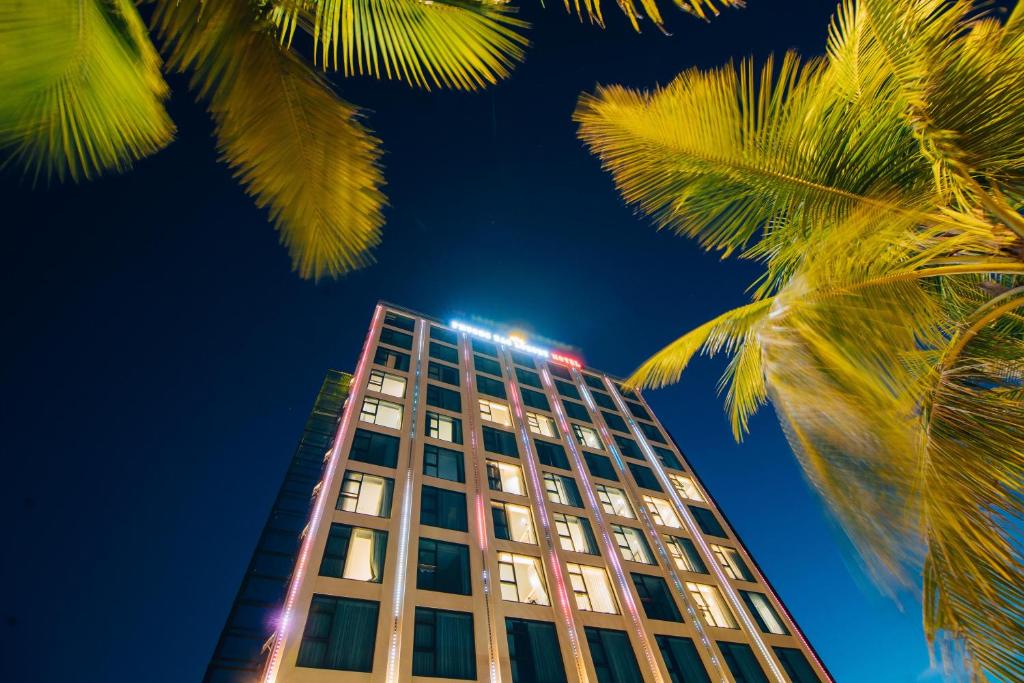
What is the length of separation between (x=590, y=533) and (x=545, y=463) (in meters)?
3.98

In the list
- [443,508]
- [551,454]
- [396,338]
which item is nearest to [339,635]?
[443,508]

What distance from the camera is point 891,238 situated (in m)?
3.07

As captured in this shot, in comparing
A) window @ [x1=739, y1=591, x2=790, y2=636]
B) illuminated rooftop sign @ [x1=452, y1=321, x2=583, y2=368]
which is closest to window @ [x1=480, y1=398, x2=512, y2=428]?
illuminated rooftop sign @ [x1=452, y1=321, x2=583, y2=368]

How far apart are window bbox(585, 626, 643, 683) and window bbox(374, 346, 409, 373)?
14.5 m

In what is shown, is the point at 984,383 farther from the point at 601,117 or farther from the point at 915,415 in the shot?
the point at 601,117

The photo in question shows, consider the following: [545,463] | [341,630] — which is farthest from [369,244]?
[545,463]

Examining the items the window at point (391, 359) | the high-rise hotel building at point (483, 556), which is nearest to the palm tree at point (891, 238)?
the high-rise hotel building at point (483, 556)

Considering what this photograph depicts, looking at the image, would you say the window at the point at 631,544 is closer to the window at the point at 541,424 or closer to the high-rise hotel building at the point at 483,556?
the high-rise hotel building at the point at 483,556

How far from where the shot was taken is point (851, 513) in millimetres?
3295

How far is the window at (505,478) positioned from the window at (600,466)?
4478mm

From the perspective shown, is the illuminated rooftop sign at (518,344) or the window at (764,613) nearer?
the window at (764,613)

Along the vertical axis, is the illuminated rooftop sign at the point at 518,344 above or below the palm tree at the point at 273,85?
above

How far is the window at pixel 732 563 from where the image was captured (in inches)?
803

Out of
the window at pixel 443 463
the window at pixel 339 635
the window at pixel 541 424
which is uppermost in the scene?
the window at pixel 541 424
